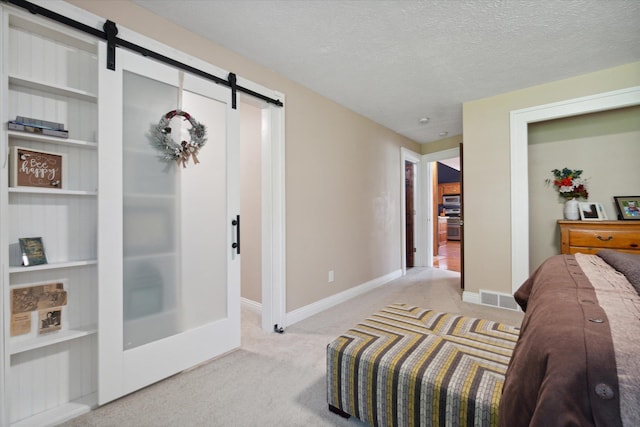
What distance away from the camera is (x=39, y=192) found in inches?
57.8

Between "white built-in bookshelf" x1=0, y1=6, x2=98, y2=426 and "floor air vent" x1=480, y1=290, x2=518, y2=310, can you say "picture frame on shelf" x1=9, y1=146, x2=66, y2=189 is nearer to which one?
"white built-in bookshelf" x1=0, y1=6, x2=98, y2=426

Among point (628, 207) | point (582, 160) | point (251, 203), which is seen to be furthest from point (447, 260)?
point (251, 203)

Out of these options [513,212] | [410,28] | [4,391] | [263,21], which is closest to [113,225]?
[4,391]

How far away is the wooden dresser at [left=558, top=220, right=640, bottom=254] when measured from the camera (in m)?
2.56

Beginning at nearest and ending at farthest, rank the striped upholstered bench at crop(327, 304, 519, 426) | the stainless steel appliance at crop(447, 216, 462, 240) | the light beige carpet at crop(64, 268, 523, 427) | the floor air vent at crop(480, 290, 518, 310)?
1. the striped upholstered bench at crop(327, 304, 519, 426)
2. the light beige carpet at crop(64, 268, 523, 427)
3. the floor air vent at crop(480, 290, 518, 310)
4. the stainless steel appliance at crop(447, 216, 462, 240)

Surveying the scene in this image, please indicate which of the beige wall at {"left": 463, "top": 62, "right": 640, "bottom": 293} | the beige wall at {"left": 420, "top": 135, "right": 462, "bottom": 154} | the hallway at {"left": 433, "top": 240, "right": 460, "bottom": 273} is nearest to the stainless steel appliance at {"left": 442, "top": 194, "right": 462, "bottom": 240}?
the hallway at {"left": 433, "top": 240, "right": 460, "bottom": 273}

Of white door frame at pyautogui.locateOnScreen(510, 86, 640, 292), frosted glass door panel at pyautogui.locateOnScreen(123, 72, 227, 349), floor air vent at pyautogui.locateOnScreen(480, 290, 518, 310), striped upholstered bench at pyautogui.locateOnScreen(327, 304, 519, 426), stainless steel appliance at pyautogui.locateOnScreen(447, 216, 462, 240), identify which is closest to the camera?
striped upholstered bench at pyautogui.locateOnScreen(327, 304, 519, 426)

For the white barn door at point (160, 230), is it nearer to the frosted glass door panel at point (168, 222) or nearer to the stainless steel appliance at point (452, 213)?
the frosted glass door panel at point (168, 222)

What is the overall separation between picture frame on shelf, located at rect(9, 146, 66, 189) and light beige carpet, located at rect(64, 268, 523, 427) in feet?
4.25

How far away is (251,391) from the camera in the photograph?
68.5 inches

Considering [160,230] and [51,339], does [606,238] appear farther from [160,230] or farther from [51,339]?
[51,339]

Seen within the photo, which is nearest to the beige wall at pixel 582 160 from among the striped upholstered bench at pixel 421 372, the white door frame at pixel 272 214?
the striped upholstered bench at pixel 421 372

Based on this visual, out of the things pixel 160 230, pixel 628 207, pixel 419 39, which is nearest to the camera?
pixel 160 230

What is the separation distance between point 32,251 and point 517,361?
222cm
